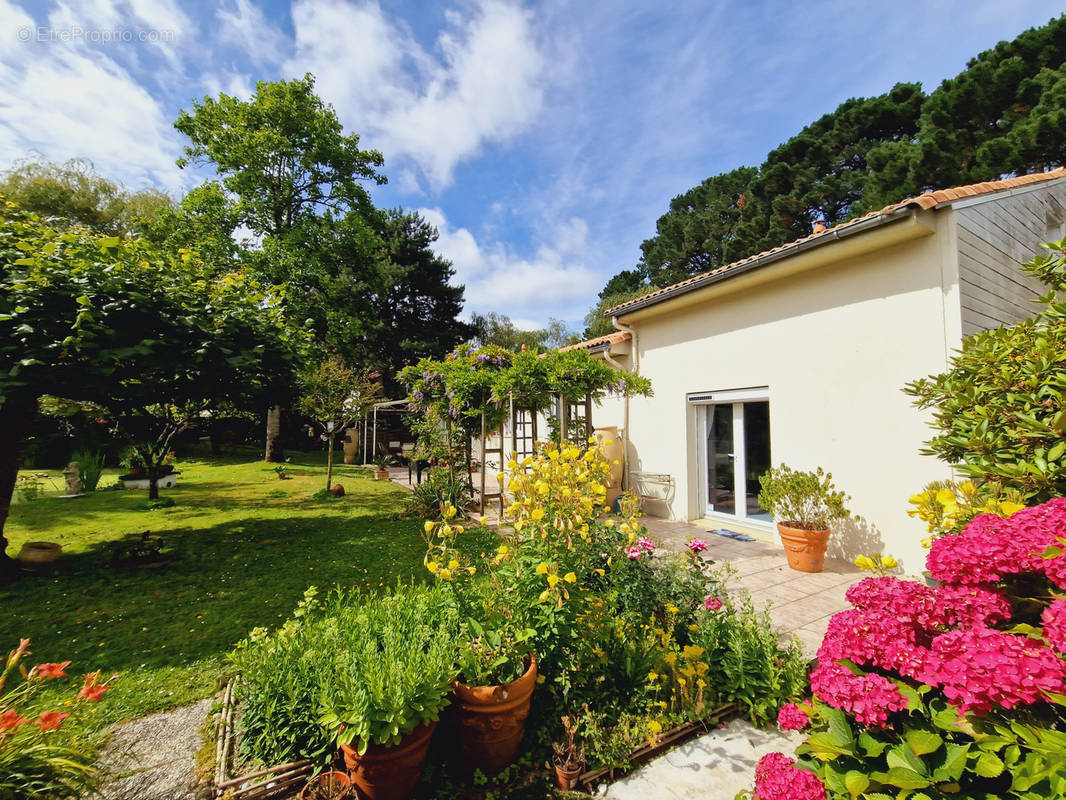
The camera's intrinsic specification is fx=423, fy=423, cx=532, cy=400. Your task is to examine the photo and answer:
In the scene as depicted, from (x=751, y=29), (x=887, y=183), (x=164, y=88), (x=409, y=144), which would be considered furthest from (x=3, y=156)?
(x=887, y=183)

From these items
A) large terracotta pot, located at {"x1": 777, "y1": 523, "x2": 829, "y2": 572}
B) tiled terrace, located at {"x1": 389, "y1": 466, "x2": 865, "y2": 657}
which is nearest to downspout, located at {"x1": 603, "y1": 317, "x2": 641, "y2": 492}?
tiled terrace, located at {"x1": 389, "y1": 466, "x2": 865, "y2": 657}

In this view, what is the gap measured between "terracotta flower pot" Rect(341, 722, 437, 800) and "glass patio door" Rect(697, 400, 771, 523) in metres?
6.69

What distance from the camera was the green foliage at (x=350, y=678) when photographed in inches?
81.5

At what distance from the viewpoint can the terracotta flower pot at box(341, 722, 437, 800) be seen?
6.92 feet

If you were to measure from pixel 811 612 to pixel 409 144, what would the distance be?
10998 mm

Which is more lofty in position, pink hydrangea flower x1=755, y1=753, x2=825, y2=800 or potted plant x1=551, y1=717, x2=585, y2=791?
pink hydrangea flower x1=755, y1=753, x2=825, y2=800

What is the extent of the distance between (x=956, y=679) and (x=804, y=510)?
5.51 meters

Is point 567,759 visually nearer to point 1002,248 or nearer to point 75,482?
point 1002,248

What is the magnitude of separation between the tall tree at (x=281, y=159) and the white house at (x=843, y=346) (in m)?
14.7

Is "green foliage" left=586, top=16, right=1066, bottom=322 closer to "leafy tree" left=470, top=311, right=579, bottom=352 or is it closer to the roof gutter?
"leafy tree" left=470, top=311, right=579, bottom=352

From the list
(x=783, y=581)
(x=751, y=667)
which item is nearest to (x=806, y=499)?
(x=783, y=581)

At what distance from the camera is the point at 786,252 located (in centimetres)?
621

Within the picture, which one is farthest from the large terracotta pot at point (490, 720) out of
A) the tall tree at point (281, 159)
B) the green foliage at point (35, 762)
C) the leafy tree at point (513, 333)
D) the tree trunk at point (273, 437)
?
the leafy tree at point (513, 333)

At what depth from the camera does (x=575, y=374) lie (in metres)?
7.76
